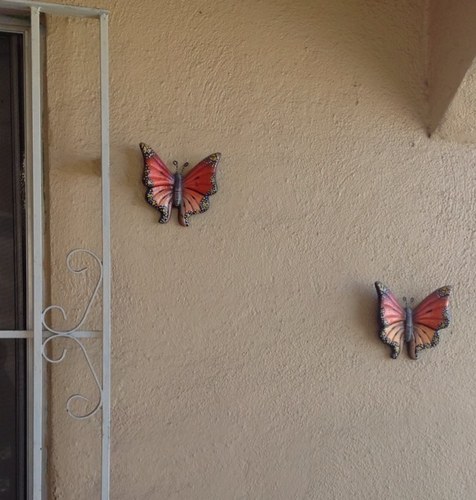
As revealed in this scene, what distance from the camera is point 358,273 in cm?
169

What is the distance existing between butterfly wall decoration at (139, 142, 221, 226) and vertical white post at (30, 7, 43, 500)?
278mm

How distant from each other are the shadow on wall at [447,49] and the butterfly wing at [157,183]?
2.67 ft

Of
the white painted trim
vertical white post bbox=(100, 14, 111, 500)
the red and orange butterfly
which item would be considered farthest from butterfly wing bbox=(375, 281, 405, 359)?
the white painted trim

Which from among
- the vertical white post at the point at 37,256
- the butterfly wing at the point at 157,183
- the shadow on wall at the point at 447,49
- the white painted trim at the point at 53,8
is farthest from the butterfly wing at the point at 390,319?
the white painted trim at the point at 53,8

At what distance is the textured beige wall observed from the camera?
1586 mm

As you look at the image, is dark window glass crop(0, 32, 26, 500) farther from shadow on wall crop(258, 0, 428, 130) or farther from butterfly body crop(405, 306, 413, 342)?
butterfly body crop(405, 306, 413, 342)

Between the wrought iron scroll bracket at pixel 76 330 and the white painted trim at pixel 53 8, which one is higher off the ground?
the white painted trim at pixel 53 8

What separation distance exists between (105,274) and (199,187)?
0.35m

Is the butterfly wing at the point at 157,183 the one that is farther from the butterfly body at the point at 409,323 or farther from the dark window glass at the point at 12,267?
the butterfly body at the point at 409,323

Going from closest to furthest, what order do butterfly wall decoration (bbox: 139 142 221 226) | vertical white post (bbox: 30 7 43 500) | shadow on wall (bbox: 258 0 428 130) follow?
vertical white post (bbox: 30 7 43 500) < butterfly wall decoration (bbox: 139 142 221 226) < shadow on wall (bbox: 258 0 428 130)

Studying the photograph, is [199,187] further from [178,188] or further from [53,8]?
[53,8]

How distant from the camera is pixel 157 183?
5.10 ft

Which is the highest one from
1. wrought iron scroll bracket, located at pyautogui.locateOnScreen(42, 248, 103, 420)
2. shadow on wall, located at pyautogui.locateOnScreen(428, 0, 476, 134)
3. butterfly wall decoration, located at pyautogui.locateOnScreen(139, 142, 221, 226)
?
shadow on wall, located at pyautogui.locateOnScreen(428, 0, 476, 134)

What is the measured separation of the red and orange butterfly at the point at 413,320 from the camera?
1.63 metres
